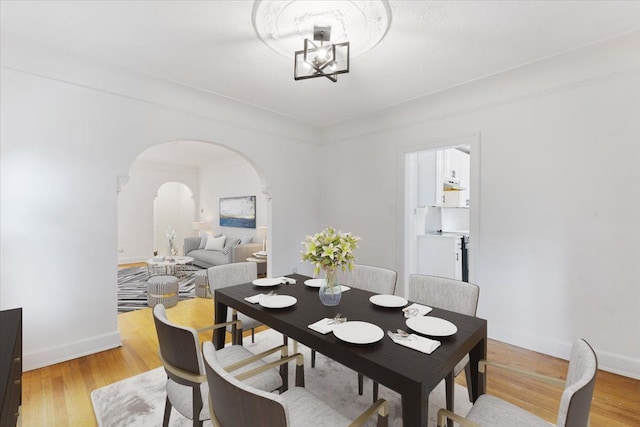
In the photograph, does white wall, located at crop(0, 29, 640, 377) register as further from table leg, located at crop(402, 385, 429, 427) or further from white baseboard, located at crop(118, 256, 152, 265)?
white baseboard, located at crop(118, 256, 152, 265)

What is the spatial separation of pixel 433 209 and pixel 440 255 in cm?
108

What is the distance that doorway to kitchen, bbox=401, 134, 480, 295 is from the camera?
3146 millimetres

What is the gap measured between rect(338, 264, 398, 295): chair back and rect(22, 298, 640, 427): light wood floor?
3.11ft

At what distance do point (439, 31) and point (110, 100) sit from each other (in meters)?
2.96

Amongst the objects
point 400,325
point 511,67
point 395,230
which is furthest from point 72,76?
point 511,67

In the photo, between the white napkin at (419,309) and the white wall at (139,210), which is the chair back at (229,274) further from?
the white wall at (139,210)

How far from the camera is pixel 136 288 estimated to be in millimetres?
4969

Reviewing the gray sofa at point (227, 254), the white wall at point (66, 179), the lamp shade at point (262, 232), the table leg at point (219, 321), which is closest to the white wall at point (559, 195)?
the table leg at point (219, 321)

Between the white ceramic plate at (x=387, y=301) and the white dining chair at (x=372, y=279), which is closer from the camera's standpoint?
the white ceramic plate at (x=387, y=301)

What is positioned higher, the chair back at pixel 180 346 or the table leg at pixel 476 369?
the chair back at pixel 180 346

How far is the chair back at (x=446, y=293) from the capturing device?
1921 mm

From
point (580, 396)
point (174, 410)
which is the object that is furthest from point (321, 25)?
point (174, 410)

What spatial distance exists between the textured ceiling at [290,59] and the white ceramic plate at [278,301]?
1.90 m

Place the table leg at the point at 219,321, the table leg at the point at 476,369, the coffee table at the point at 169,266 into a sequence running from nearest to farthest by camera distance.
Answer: the table leg at the point at 476,369
the table leg at the point at 219,321
the coffee table at the point at 169,266
